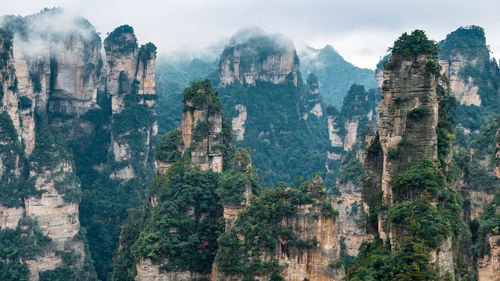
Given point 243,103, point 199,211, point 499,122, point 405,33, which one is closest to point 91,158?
point 243,103

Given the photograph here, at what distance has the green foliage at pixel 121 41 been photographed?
254 feet

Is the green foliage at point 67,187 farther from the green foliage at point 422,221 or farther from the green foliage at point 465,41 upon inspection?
the green foliage at point 465,41

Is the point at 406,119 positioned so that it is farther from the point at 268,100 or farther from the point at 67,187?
the point at 268,100

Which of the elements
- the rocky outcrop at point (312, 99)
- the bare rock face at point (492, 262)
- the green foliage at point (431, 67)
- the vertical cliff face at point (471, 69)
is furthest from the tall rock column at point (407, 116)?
the rocky outcrop at point (312, 99)

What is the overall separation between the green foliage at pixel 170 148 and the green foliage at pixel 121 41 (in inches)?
1182

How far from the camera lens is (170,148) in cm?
5116

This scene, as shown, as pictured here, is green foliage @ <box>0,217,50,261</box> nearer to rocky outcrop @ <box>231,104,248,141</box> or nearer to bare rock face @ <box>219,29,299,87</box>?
rocky outcrop @ <box>231,104,248,141</box>

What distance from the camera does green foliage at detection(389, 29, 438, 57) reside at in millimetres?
27203

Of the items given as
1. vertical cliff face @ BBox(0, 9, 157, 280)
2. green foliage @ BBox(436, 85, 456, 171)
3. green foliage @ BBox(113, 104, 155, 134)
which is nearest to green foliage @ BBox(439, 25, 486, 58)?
vertical cliff face @ BBox(0, 9, 157, 280)

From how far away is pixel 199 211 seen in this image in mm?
44000

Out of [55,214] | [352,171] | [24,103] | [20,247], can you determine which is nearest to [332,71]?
[352,171]

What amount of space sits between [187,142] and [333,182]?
43098 mm

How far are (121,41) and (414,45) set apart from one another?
56978 mm

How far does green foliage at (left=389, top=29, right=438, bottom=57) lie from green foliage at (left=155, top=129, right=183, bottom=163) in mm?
26616
